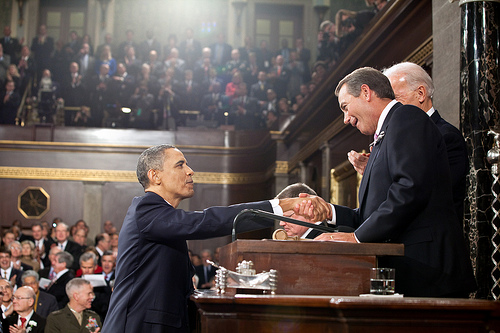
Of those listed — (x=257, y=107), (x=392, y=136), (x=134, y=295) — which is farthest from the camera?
(x=257, y=107)

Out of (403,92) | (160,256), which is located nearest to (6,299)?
(160,256)

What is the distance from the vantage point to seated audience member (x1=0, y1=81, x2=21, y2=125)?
1366cm

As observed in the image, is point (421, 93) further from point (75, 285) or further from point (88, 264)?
point (88, 264)

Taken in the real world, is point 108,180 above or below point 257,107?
below

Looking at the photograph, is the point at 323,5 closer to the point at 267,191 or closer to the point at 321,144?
the point at 267,191

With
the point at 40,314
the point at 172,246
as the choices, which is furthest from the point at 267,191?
the point at 172,246

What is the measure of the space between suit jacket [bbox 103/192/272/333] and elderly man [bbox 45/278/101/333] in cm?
307

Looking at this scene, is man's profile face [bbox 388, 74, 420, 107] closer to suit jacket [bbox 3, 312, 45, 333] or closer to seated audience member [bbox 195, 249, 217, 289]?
suit jacket [bbox 3, 312, 45, 333]

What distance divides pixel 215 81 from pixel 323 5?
5070 mm

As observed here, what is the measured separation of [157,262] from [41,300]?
4119 mm

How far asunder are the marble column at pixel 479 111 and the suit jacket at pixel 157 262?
1.88 m

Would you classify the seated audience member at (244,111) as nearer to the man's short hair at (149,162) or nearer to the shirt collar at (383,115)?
the man's short hair at (149,162)

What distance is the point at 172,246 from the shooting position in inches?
115

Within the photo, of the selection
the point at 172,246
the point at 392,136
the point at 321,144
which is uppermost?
the point at 321,144
